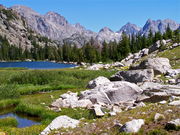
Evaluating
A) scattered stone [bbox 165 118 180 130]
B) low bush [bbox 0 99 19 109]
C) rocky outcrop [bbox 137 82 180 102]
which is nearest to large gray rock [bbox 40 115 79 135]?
scattered stone [bbox 165 118 180 130]

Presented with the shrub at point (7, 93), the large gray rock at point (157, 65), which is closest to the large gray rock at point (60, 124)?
the shrub at point (7, 93)

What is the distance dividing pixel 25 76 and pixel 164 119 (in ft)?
109

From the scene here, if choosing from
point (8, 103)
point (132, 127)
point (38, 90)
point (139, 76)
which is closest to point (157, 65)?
point (139, 76)

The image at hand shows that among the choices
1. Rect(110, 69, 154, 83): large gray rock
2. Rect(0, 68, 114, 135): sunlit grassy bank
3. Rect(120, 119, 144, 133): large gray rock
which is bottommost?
Rect(0, 68, 114, 135): sunlit grassy bank

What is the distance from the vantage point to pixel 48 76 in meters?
41.1

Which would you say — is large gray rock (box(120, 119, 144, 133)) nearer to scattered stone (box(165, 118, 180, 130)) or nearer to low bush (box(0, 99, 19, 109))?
scattered stone (box(165, 118, 180, 130))

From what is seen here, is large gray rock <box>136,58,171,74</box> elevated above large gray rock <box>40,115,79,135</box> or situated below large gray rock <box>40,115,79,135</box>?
above

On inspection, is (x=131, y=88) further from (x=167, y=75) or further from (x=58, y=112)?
(x=167, y=75)

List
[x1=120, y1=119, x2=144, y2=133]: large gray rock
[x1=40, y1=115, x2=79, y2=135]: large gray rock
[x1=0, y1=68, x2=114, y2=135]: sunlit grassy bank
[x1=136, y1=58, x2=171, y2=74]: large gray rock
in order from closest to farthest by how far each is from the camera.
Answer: [x1=120, y1=119, x2=144, y2=133]: large gray rock → [x1=40, y1=115, x2=79, y2=135]: large gray rock → [x1=0, y1=68, x2=114, y2=135]: sunlit grassy bank → [x1=136, y1=58, x2=171, y2=74]: large gray rock

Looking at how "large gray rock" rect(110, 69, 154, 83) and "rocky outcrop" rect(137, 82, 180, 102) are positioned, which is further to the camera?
"large gray rock" rect(110, 69, 154, 83)

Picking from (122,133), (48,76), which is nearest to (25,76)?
(48,76)

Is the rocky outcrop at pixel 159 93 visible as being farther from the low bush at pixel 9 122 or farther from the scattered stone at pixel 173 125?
the low bush at pixel 9 122

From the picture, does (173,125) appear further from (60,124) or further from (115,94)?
(115,94)

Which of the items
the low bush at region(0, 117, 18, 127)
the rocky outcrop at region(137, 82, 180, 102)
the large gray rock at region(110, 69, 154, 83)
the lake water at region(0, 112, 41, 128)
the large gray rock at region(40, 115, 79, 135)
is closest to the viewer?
the large gray rock at region(40, 115, 79, 135)
